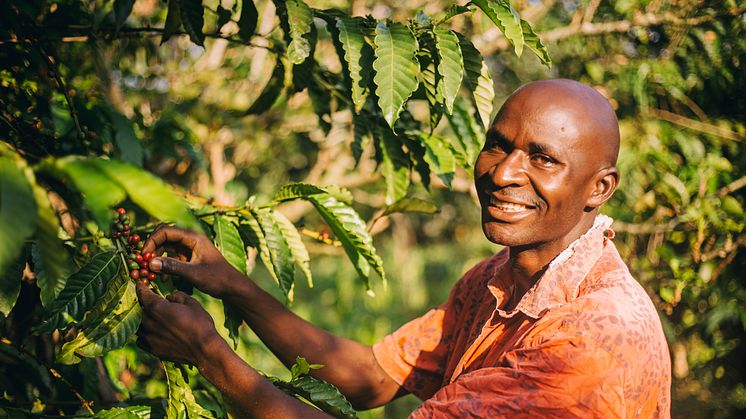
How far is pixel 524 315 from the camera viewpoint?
5.42 ft

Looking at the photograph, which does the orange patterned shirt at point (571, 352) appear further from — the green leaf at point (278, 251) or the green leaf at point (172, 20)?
the green leaf at point (172, 20)

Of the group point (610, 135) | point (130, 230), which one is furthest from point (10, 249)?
point (610, 135)

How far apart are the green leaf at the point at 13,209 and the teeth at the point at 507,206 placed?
3.62ft

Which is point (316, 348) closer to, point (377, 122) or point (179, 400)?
point (179, 400)

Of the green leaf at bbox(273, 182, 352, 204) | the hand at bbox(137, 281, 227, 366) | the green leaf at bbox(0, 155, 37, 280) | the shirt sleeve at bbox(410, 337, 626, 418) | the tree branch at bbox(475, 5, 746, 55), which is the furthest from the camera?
the tree branch at bbox(475, 5, 746, 55)

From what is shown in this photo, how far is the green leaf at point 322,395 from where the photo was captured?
1.46 metres

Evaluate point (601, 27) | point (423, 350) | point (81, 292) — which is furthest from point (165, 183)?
point (601, 27)

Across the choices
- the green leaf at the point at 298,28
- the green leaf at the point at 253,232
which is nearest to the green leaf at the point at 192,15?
the green leaf at the point at 298,28

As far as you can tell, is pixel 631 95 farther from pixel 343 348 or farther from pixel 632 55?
pixel 343 348

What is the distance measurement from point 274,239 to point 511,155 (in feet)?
2.05

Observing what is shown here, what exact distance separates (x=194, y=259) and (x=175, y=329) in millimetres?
266

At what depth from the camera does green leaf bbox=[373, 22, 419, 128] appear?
1502 mm

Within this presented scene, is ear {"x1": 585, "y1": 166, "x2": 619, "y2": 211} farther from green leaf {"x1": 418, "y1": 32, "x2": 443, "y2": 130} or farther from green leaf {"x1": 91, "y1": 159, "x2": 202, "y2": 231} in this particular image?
green leaf {"x1": 91, "y1": 159, "x2": 202, "y2": 231}

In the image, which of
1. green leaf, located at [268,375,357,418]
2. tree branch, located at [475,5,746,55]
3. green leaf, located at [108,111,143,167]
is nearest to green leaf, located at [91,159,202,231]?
green leaf, located at [268,375,357,418]
